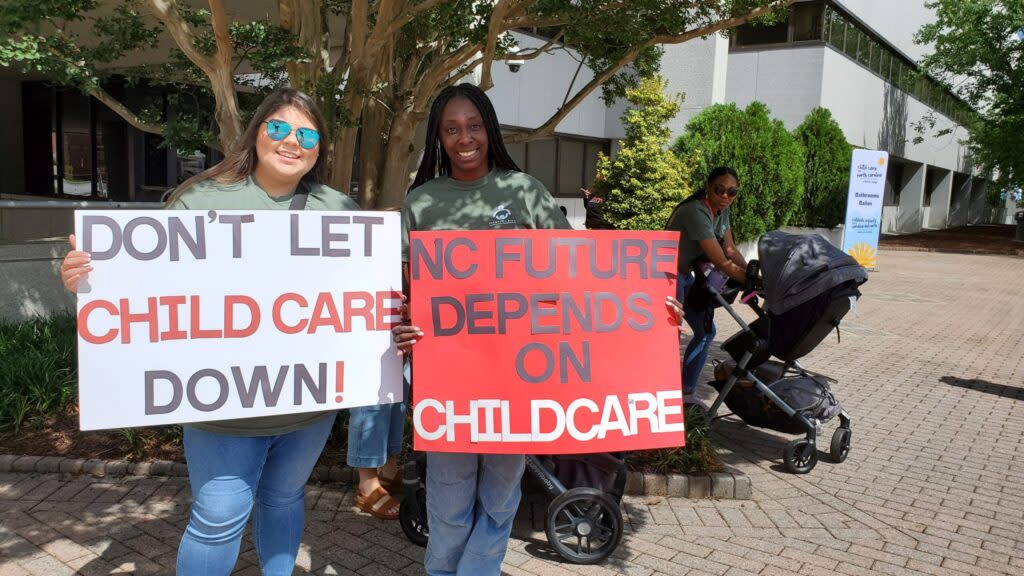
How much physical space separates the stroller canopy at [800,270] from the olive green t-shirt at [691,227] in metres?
0.42

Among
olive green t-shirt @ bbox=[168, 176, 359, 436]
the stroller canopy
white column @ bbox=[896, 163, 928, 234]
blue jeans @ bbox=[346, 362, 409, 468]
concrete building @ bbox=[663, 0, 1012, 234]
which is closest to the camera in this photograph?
olive green t-shirt @ bbox=[168, 176, 359, 436]

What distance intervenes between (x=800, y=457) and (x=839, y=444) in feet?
1.22

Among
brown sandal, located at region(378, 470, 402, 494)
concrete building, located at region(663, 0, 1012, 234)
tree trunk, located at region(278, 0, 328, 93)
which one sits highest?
concrete building, located at region(663, 0, 1012, 234)

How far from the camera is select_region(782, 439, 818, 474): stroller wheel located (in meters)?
5.02

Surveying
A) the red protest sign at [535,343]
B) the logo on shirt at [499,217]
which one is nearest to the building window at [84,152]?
the logo on shirt at [499,217]

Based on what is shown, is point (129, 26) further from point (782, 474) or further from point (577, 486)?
point (782, 474)

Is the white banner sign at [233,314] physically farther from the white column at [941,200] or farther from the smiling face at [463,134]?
the white column at [941,200]

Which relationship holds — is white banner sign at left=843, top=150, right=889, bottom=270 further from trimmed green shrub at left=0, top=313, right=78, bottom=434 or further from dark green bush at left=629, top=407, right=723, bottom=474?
trimmed green shrub at left=0, top=313, right=78, bottom=434

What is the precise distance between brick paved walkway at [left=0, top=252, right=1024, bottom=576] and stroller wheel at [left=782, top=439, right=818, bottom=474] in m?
0.07

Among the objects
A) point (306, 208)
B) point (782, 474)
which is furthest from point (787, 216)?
point (306, 208)

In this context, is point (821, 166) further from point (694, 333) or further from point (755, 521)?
point (755, 521)

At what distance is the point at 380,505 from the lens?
4.04m

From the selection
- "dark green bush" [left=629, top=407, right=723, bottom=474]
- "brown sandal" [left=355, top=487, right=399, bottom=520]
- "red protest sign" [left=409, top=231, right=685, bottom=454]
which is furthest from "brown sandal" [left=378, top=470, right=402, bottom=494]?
"red protest sign" [left=409, top=231, right=685, bottom=454]

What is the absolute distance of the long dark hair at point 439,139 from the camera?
2783mm
